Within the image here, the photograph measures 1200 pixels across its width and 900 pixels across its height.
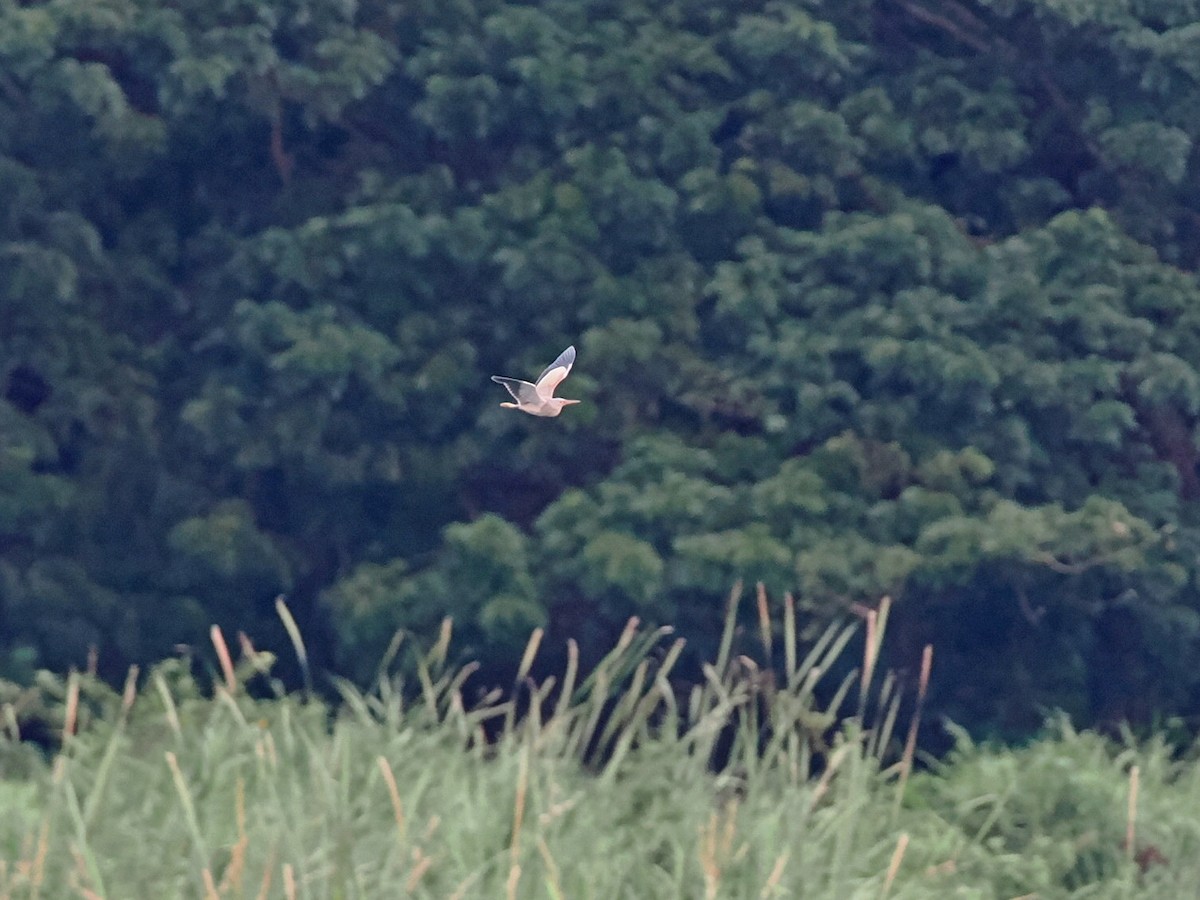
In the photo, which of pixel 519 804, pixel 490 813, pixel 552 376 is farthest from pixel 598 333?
pixel 519 804

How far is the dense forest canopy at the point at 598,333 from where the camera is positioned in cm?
1080

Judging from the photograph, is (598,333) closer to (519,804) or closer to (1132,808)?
(1132,808)

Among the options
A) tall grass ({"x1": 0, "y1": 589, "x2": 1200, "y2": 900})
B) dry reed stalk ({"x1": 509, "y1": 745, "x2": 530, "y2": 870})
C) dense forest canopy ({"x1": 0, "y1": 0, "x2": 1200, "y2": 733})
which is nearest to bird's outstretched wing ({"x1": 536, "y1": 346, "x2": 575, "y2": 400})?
tall grass ({"x1": 0, "y1": 589, "x2": 1200, "y2": 900})

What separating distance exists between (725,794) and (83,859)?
1808mm

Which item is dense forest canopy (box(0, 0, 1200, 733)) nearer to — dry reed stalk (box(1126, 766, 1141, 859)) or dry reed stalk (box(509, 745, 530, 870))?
dry reed stalk (box(1126, 766, 1141, 859))

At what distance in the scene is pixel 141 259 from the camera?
11.7m

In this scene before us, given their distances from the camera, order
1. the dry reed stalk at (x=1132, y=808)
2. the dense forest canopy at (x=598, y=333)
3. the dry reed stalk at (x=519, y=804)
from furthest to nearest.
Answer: the dense forest canopy at (x=598, y=333)
the dry reed stalk at (x=1132, y=808)
the dry reed stalk at (x=519, y=804)

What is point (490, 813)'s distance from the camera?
486 centimetres

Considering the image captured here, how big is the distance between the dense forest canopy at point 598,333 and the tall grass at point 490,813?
4747mm

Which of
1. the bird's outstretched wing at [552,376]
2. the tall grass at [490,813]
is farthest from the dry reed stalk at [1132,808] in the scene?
the bird's outstretched wing at [552,376]

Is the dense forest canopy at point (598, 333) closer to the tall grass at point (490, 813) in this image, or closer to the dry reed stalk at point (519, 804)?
the tall grass at point (490, 813)

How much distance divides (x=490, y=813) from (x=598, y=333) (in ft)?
20.1

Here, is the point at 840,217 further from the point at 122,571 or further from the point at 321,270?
the point at 122,571

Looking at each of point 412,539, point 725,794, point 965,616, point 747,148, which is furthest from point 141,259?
point 725,794
